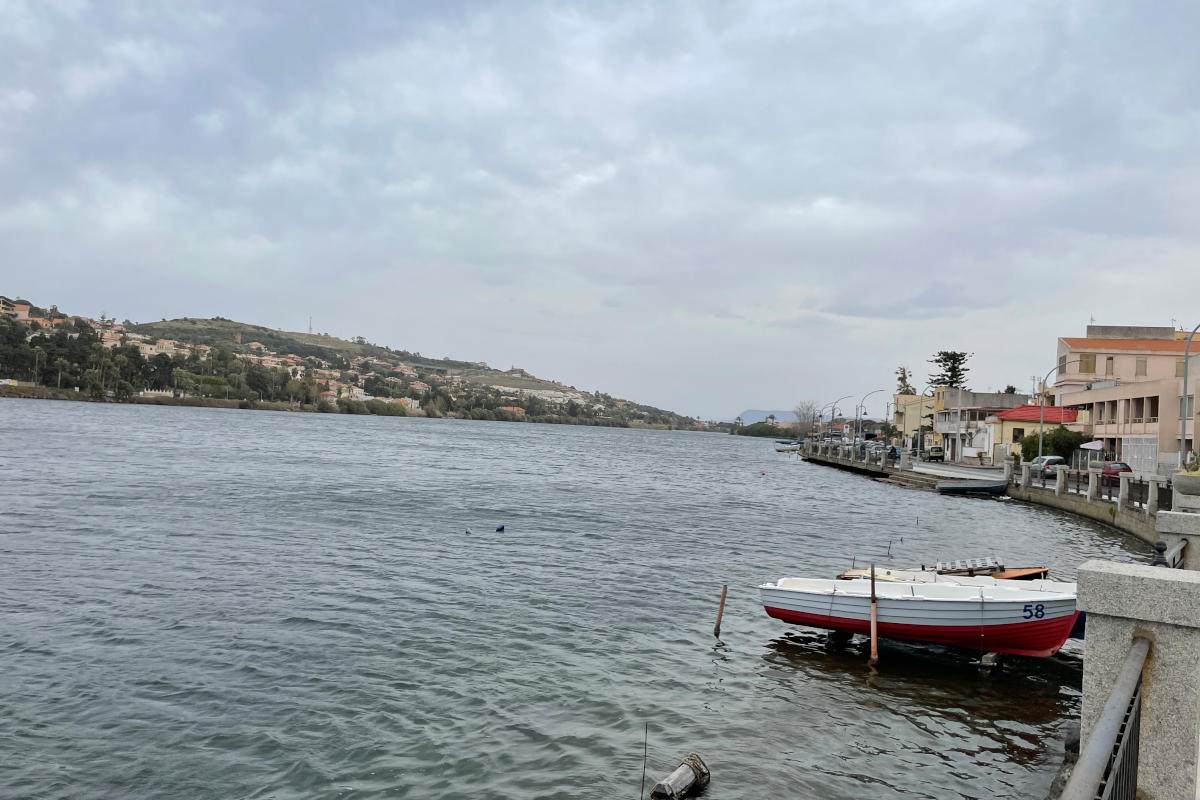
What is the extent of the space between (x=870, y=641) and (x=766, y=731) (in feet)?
16.5

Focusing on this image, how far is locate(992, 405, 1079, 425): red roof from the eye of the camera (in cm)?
6919

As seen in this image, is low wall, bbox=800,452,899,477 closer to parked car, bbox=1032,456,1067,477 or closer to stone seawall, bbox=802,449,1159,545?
stone seawall, bbox=802,449,1159,545

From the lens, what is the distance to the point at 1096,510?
34438 millimetres

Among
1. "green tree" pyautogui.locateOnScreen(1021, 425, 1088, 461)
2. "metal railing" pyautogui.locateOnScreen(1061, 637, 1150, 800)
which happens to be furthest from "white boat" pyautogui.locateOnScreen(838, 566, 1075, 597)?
"green tree" pyautogui.locateOnScreen(1021, 425, 1088, 461)

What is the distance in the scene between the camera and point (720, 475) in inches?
2926

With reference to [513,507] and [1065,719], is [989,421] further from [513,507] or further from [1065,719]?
[1065,719]

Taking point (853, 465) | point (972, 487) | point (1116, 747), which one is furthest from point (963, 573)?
point (853, 465)

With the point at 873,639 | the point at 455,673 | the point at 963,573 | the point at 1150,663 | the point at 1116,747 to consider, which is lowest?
the point at 455,673

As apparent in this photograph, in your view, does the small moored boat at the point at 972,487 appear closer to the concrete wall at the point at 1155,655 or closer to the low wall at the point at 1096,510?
the low wall at the point at 1096,510

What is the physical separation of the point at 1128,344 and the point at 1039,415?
41.7 ft

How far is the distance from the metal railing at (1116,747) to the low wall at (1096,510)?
25196 mm

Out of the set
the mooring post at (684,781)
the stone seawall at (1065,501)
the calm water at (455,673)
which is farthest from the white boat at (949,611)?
the stone seawall at (1065,501)

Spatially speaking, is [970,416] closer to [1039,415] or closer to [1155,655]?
[1039,415]

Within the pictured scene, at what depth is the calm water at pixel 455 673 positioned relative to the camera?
9.71 meters
